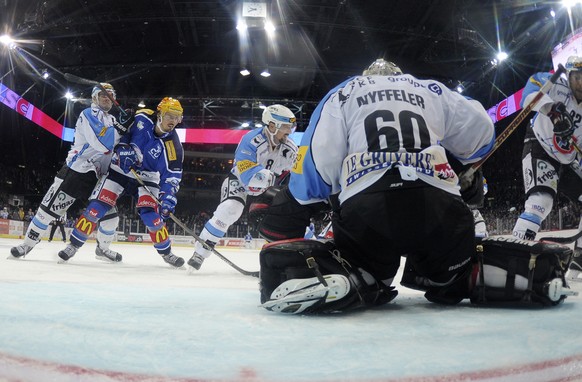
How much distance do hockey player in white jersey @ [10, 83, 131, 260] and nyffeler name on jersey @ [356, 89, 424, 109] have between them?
2.92m

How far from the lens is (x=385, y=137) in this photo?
1.37 metres

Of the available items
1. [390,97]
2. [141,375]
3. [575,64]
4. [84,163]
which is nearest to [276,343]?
[141,375]

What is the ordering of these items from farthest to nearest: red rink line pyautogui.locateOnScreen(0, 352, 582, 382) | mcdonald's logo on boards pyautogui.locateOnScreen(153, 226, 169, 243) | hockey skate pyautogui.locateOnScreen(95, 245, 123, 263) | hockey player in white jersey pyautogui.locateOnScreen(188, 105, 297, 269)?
hockey skate pyautogui.locateOnScreen(95, 245, 123, 263) < mcdonald's logo on boards pyautogui.locateOnScreen(153, 226, 169, 243) < hockey player in white jersey pyautogui.locateOnScreen(188, 105, 297, 269) < red rink line pyautogui.locateOnScreen(0, 352, 582, 382)

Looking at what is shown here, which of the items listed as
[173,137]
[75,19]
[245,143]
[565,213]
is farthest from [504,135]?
[75,19]

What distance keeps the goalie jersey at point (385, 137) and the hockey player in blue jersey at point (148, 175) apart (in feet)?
8.29

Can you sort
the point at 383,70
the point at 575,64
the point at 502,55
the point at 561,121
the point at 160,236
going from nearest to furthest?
the point at 383,70 < the point at 561,121 < the point at 575,64 < the point at 160,236 < the point at 502,55

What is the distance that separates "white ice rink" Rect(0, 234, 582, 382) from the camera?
0.68 metres

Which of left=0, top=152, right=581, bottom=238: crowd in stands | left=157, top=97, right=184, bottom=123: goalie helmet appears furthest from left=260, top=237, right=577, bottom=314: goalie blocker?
left=0, top=152, right=581, bottom=238: crowd in stands

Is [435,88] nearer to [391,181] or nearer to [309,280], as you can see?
[391,181]

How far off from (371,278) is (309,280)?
0.26 metres

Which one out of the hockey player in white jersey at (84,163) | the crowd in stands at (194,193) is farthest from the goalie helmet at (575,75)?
the crowd in stands at (194,193)

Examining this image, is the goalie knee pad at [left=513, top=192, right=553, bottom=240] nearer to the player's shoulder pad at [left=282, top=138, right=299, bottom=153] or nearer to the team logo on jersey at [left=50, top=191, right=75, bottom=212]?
the player's shoulder pad at [left=282, top=138, right=299, bottom=153]

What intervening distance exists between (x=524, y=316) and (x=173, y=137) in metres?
3.36

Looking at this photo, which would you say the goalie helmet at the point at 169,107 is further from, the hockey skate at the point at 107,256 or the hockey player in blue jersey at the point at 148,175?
the hockey skate at the point at 107,256
